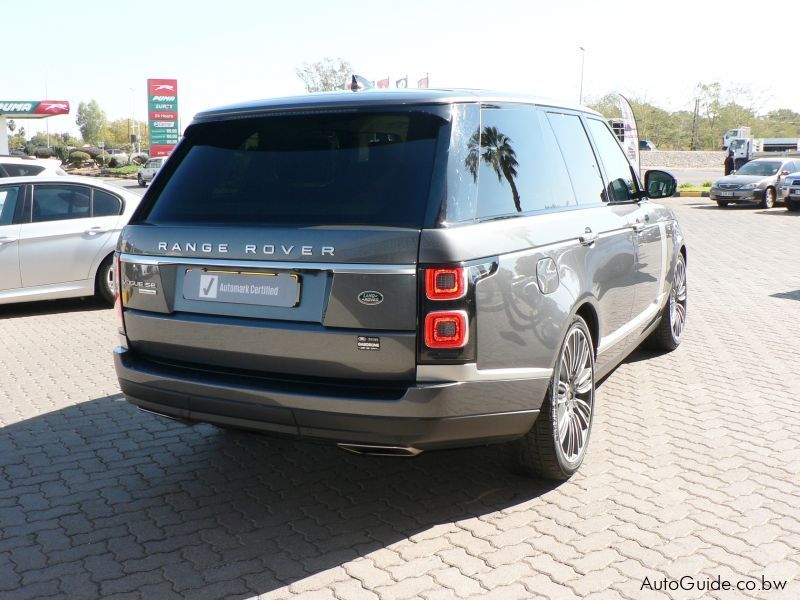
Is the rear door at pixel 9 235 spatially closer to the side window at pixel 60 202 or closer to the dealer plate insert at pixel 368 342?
the side window at pixel 60 202

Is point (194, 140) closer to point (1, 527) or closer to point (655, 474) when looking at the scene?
point (1, 527)

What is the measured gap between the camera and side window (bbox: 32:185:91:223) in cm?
947

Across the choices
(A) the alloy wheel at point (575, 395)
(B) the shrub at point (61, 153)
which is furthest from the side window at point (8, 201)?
(B) the shrub at point (61, 153)

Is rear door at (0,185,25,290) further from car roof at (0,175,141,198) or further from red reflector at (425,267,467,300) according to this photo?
red reflector at (425,267,467,300)

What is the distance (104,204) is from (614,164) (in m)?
6.35

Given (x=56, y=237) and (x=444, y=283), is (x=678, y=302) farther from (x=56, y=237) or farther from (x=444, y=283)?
(x=56, y=237)

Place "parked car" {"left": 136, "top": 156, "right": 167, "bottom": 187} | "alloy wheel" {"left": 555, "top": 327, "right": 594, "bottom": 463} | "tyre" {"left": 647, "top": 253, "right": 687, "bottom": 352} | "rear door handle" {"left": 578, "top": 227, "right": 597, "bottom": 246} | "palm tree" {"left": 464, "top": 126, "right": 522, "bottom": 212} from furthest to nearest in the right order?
1. "parked car" {"left": 136, "top": 156, "right": 167, "bottom": 187}
2. "tyre" {"left": 647, "top": 253, "right": 687, "bottom": 352}
3. "rear door handle" {"left": 578, "top": 227, "right": 597, "bottom": 246}
4. "alloy wheel" {"left": 555, "top": 327, "right": 594, "bottom": 463}
5. "palm tree" {"left": 464, "top": 126, "right": 522, "bottom": 212}

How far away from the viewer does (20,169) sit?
14.1 m

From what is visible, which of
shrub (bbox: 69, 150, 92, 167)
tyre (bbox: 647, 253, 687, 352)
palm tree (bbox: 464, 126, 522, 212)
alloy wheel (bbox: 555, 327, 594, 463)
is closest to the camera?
palm tree (bbox: 464, 126, 522, 212)

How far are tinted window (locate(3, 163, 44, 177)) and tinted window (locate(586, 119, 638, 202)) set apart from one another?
10.8 m

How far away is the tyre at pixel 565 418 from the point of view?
4070mm

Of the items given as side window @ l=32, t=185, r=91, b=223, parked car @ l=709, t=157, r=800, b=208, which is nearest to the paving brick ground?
side window @ l=32, t=185, r=91, b=223

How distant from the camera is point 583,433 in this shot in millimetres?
4570

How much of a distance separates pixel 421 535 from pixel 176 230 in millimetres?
1758
